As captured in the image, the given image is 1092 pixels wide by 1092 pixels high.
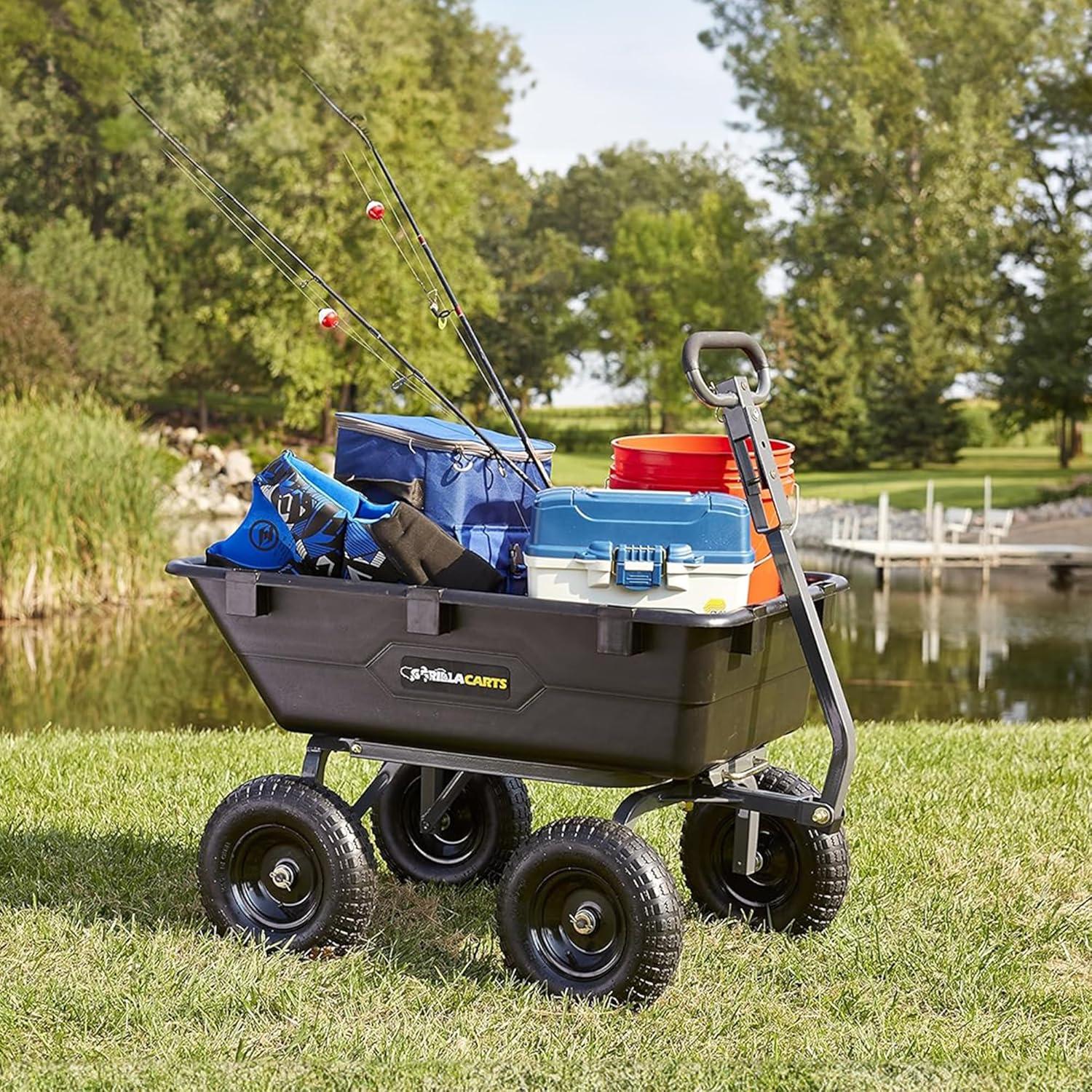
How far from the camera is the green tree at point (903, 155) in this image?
2881cm

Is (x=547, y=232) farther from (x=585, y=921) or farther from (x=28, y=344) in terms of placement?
(x=585, y=921)

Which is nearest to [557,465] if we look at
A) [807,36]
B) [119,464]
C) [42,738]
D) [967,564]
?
[967,564]

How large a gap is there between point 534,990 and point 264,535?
1.07m

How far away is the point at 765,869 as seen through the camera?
3371mm

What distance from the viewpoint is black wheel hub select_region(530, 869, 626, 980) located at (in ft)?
9.44

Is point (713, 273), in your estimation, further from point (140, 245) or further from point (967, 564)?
point (967, 564)

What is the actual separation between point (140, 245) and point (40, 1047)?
27.7 metres

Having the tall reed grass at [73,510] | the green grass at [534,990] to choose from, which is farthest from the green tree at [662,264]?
the green grass at [534,990]

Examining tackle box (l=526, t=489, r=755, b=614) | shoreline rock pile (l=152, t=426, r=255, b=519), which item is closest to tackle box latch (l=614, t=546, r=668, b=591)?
tackle box (l=526, t=489, r=755, b=614)

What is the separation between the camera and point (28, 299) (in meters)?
22.5

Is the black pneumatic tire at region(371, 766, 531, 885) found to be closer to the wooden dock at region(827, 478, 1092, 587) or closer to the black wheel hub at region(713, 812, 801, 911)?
the black wheel hub at region(713, 812, 801, 911)

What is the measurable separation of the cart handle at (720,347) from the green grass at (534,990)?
44.9 inches

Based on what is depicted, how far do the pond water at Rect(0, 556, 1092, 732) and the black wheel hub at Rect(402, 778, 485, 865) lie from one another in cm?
462

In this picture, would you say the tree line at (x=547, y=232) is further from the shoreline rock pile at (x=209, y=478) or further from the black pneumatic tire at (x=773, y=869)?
the black pneumatic tire at (x=773, y=869)
